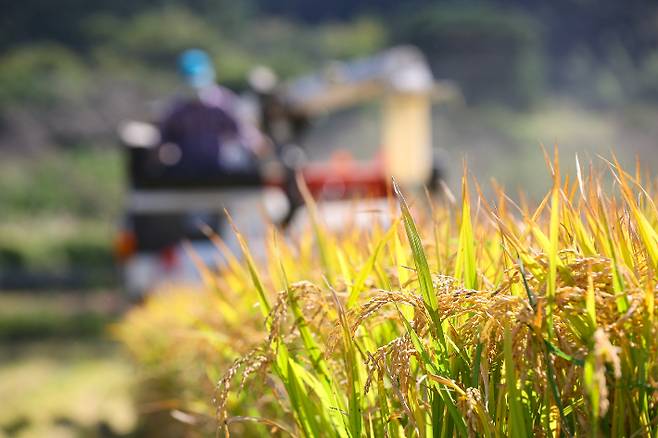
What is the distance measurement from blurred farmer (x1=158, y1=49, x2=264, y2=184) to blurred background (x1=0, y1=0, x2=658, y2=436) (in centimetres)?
813

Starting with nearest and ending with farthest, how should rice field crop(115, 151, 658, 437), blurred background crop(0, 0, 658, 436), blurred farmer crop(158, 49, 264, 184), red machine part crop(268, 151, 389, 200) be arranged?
1. rice field crop(115, 151, 658, 437)
2. blurred farmer crop(158, 49, 264, 184)
3. red machine part crop(268, 151, 389, 200)
4. blurred background crop(0, 0, 658, 436)

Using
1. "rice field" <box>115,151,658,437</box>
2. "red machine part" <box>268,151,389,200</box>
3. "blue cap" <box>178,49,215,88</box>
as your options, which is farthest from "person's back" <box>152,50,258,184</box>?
"rice field" <box>115,151,658,437</box>

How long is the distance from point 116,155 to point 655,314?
1159 inches

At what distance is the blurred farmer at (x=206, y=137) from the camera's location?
7.21m

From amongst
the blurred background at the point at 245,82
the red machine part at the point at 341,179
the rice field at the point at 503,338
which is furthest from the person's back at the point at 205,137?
the blurred background at the point at 245,82

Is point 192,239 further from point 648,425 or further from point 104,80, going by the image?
point 104,80

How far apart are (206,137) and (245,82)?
23.3 metres

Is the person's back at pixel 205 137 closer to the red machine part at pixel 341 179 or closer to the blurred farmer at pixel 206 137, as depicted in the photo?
the blurred farmer at pixel 206 137

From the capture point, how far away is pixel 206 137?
7.27 m

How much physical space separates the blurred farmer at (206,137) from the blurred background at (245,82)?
320 inches

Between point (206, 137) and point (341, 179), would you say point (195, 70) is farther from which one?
point (341, 179)

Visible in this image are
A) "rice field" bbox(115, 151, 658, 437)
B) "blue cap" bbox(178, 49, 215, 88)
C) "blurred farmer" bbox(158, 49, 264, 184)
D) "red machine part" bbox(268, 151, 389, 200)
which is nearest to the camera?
"rice field" bbox(115, 151, 658, 437)

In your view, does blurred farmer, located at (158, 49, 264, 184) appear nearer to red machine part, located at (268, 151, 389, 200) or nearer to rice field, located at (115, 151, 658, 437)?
red machine part, located at (268, 151, 389, 200)

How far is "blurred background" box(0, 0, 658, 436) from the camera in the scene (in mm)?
22375
